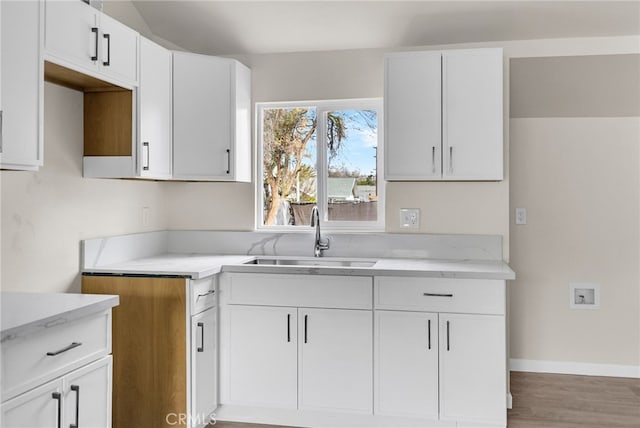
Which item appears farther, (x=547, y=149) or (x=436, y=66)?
(x=547, y=149)

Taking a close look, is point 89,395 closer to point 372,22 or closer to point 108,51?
point 108,51

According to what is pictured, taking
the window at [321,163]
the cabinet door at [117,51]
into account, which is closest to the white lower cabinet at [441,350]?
the window at [321,163]

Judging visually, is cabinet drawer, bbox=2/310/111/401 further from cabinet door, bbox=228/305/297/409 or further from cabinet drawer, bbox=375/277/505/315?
cabinet drawer, bbox=375/277/505/315

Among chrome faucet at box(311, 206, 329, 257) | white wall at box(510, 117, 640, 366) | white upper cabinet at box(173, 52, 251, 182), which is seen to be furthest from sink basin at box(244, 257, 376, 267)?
white wall at box(510, 117, 640, 366)

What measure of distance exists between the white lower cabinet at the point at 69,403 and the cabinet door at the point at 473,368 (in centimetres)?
159

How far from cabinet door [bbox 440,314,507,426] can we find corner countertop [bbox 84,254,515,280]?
219 millimetres

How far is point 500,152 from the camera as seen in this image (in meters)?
3.02

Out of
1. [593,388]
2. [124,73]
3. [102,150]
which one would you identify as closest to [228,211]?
[102,150]

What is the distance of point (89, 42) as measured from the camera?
2414mm

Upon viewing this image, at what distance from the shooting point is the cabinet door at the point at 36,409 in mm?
1613

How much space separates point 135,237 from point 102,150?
62 centimetres

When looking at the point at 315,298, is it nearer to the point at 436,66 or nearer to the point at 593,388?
the point at 436,66

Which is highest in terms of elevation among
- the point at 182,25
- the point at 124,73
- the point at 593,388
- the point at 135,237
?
the point at 182,25

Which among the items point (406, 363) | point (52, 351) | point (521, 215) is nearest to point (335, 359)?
point (406, 363)
